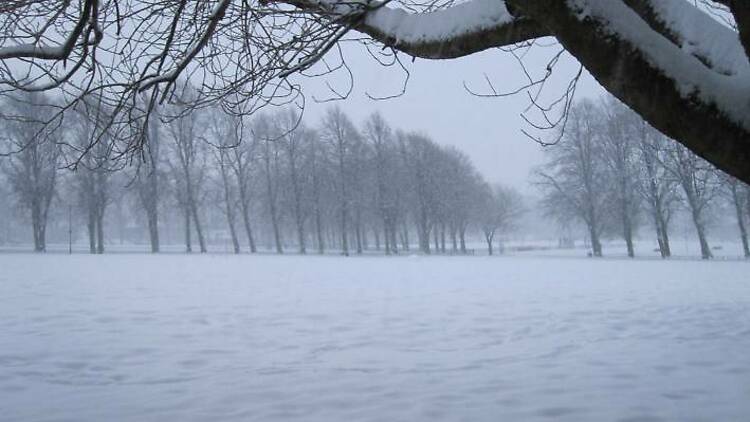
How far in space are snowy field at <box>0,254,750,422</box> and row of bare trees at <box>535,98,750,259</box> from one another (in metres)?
20.5

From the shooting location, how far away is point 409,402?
3.75 metres

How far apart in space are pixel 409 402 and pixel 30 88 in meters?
4.24

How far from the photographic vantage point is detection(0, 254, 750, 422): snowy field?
143 inches

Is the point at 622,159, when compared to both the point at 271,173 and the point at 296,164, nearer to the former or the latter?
the point at 296,164

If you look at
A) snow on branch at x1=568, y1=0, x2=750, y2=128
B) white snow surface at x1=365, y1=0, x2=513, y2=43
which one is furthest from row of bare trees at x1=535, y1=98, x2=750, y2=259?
snow on branch at x1=568, y1=0, x2=750, y2=128

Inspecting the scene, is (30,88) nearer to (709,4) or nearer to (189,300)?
(189,300)

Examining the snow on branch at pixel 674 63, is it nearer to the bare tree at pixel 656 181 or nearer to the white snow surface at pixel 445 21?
the white snow surface at pixel 445 21

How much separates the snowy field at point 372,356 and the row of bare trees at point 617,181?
20.5 metres

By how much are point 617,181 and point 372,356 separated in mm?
30385

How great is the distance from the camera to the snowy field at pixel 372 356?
3.63 meters

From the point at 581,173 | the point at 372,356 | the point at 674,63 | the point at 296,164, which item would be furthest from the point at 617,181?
the point at 674,63

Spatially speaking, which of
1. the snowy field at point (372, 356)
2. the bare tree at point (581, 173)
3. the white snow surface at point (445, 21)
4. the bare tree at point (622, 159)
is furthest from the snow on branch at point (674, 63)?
the bare tree at point (581, 173)

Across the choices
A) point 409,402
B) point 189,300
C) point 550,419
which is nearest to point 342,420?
point 409,402

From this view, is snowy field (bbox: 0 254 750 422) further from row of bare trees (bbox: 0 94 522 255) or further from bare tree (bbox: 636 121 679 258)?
row of bare trees (bbox: 0 94 522 255)
